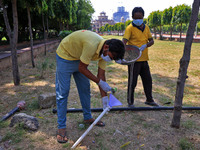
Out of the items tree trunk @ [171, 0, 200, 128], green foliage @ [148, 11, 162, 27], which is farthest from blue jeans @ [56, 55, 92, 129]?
green foliage @ [148, 11, 162, 27]

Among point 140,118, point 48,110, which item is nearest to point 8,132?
point 48,110

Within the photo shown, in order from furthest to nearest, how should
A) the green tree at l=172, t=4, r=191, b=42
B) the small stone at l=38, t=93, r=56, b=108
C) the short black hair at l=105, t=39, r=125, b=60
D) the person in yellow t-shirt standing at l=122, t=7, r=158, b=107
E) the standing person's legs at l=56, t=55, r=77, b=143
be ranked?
the green tree at l=172, t=4, r=191, b=42
the small stone at l=38, t=93, r=56, b=108
the person in yellow t-shirt standing at l=122, t=7, r=158, b=107
the standing person's legs at l=56, t=55, r=77, b=143
the short black hair at l=105, t=39, r=125, b=60

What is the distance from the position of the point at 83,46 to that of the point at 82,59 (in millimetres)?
165

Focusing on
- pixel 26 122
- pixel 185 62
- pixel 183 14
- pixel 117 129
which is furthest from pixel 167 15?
pixel 26 122

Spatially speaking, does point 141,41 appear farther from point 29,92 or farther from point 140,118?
point 29,92

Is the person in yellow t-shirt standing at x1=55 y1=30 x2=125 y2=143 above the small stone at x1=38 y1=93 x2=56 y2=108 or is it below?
above

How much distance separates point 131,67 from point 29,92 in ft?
8.52

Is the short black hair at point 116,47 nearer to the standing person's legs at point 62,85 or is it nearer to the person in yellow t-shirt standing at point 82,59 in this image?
the person in yellow t-shirt standing at point 82,59

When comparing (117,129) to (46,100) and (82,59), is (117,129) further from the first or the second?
(46,100)

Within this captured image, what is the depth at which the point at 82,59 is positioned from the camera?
75.5 inches

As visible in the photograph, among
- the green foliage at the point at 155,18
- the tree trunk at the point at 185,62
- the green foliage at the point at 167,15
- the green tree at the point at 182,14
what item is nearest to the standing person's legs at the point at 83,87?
the tree trunk at the point at 185,62

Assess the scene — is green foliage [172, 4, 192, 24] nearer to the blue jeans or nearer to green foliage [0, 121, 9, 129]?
the blue jeans

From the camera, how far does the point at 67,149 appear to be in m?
2.15

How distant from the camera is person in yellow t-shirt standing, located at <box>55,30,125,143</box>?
192 cm
